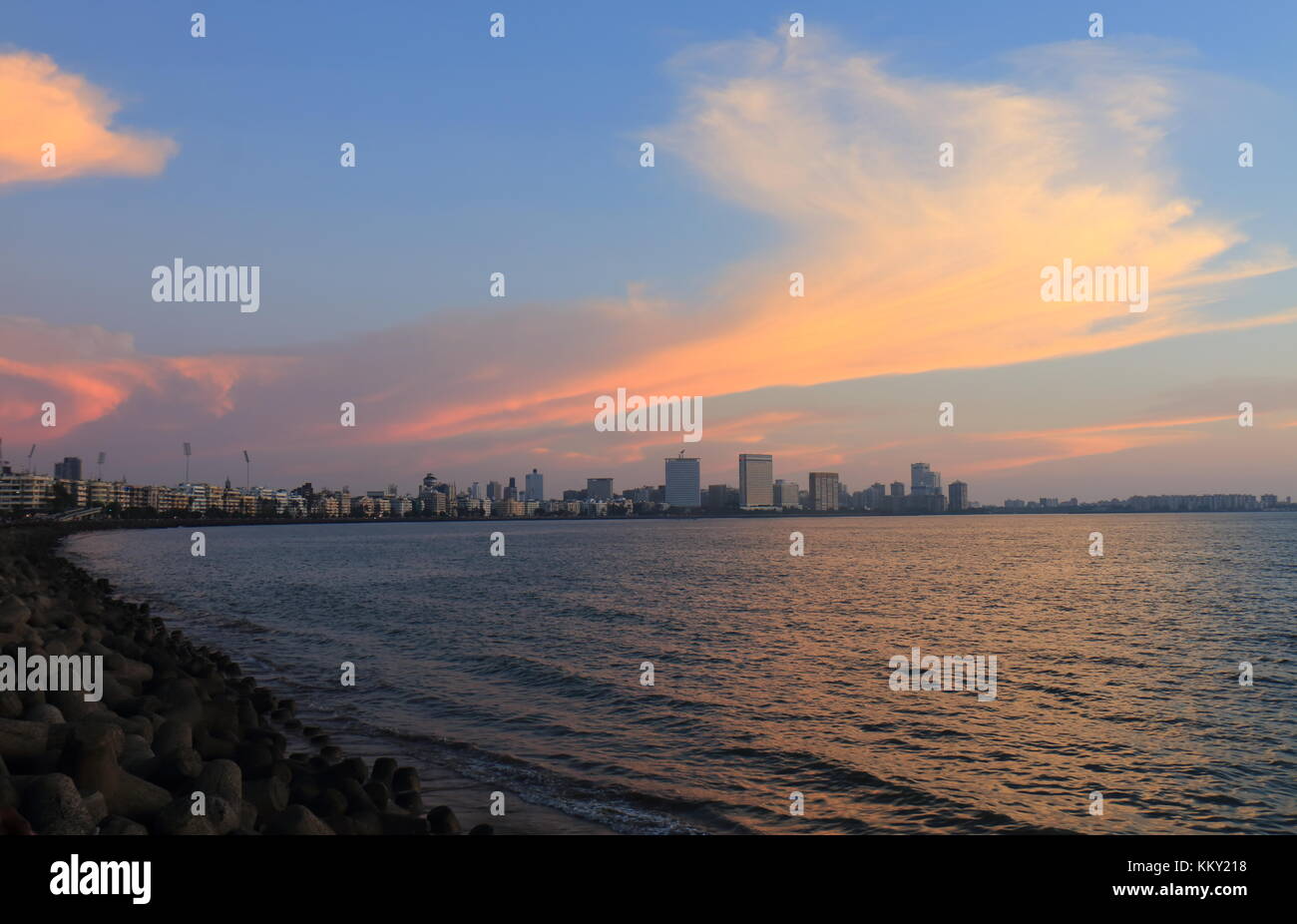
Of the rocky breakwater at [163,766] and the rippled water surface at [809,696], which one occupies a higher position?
the rocky breakwater at [163,766]

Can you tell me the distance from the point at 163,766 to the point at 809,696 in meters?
15.3

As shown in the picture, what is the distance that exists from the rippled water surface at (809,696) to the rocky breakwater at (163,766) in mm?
2937

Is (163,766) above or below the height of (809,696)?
above

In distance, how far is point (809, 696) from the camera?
21984mm

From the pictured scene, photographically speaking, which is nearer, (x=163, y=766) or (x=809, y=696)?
(x=163, y=766)

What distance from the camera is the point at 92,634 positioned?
72.9 ft

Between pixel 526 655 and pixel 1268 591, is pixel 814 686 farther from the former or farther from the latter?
pixel 1268 591

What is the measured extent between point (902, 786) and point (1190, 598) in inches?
1633

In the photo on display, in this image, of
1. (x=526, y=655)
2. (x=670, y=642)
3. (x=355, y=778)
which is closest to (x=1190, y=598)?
(x=670, y=642)

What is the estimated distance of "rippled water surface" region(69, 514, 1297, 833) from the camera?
14.1 meters

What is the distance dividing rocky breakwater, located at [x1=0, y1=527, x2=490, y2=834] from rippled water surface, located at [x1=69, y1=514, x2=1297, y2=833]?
9.64ft

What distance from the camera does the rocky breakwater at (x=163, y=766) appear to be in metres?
8.66

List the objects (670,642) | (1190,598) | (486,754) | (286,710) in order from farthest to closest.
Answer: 1. (1190,598)
2. (670,642)
3. (286,710)
4. (486,754)
